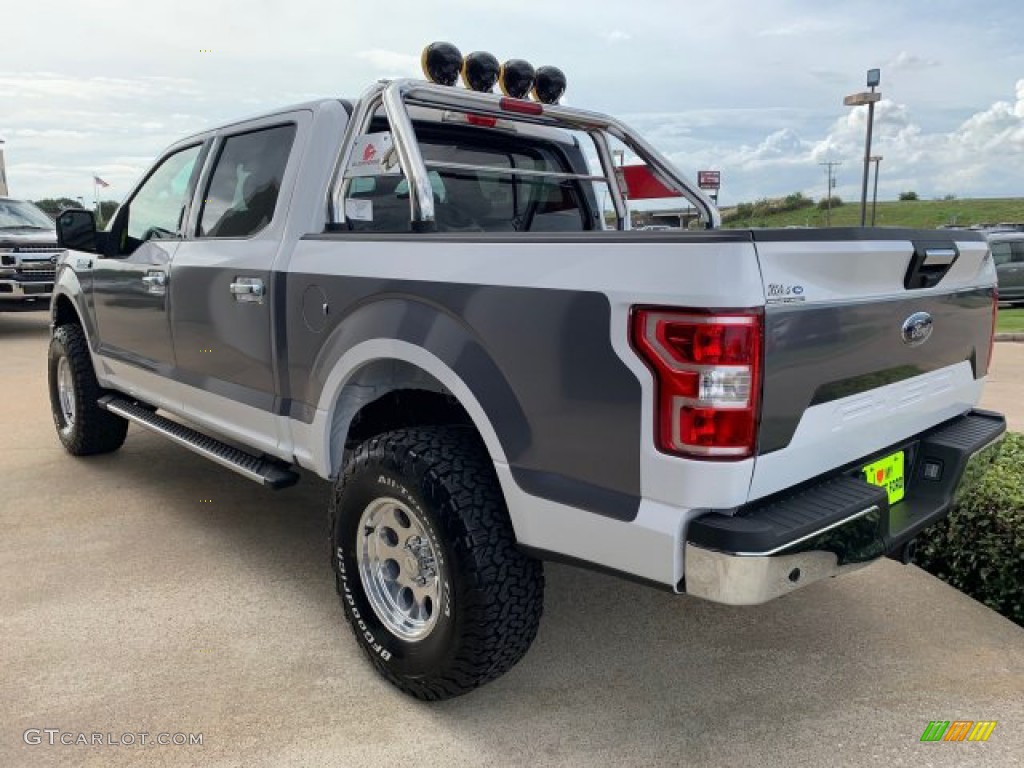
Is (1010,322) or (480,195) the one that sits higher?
(480,195)

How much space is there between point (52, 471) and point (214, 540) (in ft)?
5.68

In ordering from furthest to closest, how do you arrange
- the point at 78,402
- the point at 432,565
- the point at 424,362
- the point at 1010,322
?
the point at 1010,322, the point at 78,402, the point at 432,565, the point at 424,362

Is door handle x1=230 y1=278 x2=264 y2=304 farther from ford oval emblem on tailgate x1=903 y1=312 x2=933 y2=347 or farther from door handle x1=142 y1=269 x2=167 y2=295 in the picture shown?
ford oval emblem on tailgate x1=903 y1=312 x2=933 y2=347

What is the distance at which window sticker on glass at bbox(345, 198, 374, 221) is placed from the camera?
123 inches

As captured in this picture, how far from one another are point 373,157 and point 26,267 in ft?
32.7

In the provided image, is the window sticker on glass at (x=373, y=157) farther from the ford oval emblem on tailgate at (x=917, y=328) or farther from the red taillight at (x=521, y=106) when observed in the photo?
the ford oval emblem on tailgate at (x=917, y=328)

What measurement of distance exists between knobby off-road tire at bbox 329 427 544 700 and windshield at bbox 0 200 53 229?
37.3ft

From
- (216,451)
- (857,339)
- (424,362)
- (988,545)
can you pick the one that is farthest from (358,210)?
(988,545)

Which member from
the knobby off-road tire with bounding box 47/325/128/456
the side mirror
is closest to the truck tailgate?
the side mirror

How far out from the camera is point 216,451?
3611mm

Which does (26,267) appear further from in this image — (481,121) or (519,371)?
(519,371)

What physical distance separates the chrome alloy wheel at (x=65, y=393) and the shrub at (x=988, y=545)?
4.77m

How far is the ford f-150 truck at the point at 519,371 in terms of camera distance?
6.33 ft

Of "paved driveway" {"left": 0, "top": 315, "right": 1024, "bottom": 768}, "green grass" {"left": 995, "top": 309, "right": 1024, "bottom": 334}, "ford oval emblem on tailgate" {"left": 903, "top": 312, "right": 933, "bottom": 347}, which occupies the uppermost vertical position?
"ford oval emblem on tailgate" {"left": 903, "top": 312, "right": 933, "bottom": 347}
